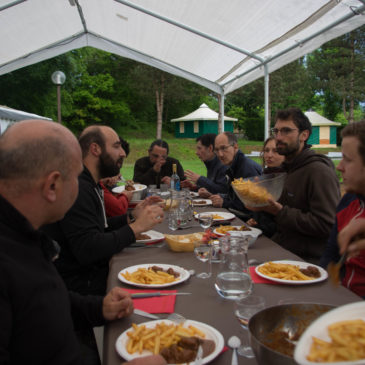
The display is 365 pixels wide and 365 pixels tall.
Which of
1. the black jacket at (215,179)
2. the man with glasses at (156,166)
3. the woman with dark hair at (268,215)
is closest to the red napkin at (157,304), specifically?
the woman with dark hair at (268,215)

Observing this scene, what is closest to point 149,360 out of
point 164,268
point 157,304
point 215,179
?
point 157,304

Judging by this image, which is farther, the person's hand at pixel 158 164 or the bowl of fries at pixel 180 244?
the person's hand at pixel 158 164

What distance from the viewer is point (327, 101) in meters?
35.7

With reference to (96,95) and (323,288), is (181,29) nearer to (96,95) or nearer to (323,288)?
(323,288)

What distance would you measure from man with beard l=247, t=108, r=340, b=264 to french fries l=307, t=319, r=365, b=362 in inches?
77.0

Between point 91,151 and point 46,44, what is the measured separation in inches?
266

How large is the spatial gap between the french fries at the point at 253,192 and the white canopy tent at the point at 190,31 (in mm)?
2182

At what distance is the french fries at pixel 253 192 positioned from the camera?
106 inches

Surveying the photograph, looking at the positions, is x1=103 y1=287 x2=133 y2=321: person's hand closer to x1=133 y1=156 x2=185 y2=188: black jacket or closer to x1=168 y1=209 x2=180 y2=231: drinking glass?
x1=168 y1=209 x2=180 y2=231: drinking glass

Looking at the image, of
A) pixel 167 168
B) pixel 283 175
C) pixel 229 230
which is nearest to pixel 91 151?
pixel 229 230

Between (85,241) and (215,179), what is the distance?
3.71m

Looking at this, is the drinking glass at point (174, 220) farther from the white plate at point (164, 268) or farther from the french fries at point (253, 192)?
the white plate at point (164, 268)

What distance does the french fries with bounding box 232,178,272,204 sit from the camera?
2.69 metres

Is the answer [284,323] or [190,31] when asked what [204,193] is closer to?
[190,31]
